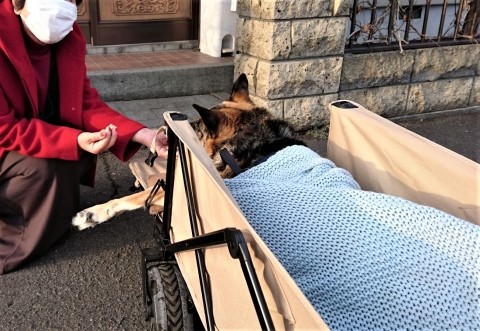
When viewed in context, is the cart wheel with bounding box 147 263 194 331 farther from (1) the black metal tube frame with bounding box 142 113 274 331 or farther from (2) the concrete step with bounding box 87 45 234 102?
(2) the concrete step with bounding box 87 45 234 102

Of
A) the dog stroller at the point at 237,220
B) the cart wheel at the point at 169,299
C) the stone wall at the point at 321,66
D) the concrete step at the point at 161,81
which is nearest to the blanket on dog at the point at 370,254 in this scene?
the dog stroller at the point at 237,220

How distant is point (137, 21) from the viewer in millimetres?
6281

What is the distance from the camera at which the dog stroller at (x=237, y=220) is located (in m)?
1.30

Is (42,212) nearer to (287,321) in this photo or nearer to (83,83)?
(83,83)

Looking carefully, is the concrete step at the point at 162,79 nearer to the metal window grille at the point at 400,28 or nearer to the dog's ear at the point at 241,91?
the metal window grille at the point at 400,28

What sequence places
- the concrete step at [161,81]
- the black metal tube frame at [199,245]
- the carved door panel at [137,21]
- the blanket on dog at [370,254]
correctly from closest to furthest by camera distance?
the black metal tube frame at [199,245]
the blanket on dog at [370,254]
the concrete step at [161,81]
the carved door panel at [137,21]

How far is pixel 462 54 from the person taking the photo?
19.3ft

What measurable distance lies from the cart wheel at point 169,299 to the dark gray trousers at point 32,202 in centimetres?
93

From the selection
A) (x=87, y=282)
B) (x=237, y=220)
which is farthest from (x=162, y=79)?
(x=237, y=220)

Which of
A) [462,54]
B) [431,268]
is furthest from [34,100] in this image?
[462,54]

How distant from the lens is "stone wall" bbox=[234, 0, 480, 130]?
468 centimetres

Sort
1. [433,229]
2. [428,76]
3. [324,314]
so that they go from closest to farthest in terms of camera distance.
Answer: [324,314]
[433,229]
[428,76]

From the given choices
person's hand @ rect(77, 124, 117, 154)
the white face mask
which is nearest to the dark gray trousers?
person's hand @ rect(77, 124, 117, 154)

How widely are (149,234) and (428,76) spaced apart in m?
4.00
